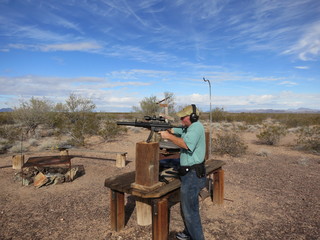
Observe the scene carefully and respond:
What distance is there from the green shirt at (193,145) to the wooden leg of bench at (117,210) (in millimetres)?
1227

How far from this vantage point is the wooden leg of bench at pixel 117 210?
368cm

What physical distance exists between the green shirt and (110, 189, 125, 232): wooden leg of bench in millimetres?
1227

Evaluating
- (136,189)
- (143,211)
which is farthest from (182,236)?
(136,189)

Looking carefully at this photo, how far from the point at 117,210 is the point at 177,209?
1452 mm

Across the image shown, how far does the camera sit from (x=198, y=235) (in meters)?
3.08

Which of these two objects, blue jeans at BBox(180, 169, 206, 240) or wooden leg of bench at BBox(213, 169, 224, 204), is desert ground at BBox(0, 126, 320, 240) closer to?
wooden leg of bench at BBox(213, 169, 224, 204)

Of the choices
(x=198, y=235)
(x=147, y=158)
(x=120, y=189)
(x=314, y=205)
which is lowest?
(x=314, y=205)

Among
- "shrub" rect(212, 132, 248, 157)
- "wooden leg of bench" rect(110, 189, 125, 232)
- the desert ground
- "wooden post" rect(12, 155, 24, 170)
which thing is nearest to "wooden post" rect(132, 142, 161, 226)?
"wooden leg of bench" rect(110, 189, 125, 232)

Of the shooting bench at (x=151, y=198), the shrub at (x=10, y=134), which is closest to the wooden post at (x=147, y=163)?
the shooting bench at (x=151, y=198)

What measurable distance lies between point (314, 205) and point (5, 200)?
6.40 m

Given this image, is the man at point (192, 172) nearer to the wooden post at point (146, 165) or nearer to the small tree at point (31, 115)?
the wooden post at point (146, 165)

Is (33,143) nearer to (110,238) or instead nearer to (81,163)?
(81,163)

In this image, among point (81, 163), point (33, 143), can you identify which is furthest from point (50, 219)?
point (33, 143)

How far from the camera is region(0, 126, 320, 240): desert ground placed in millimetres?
3875
